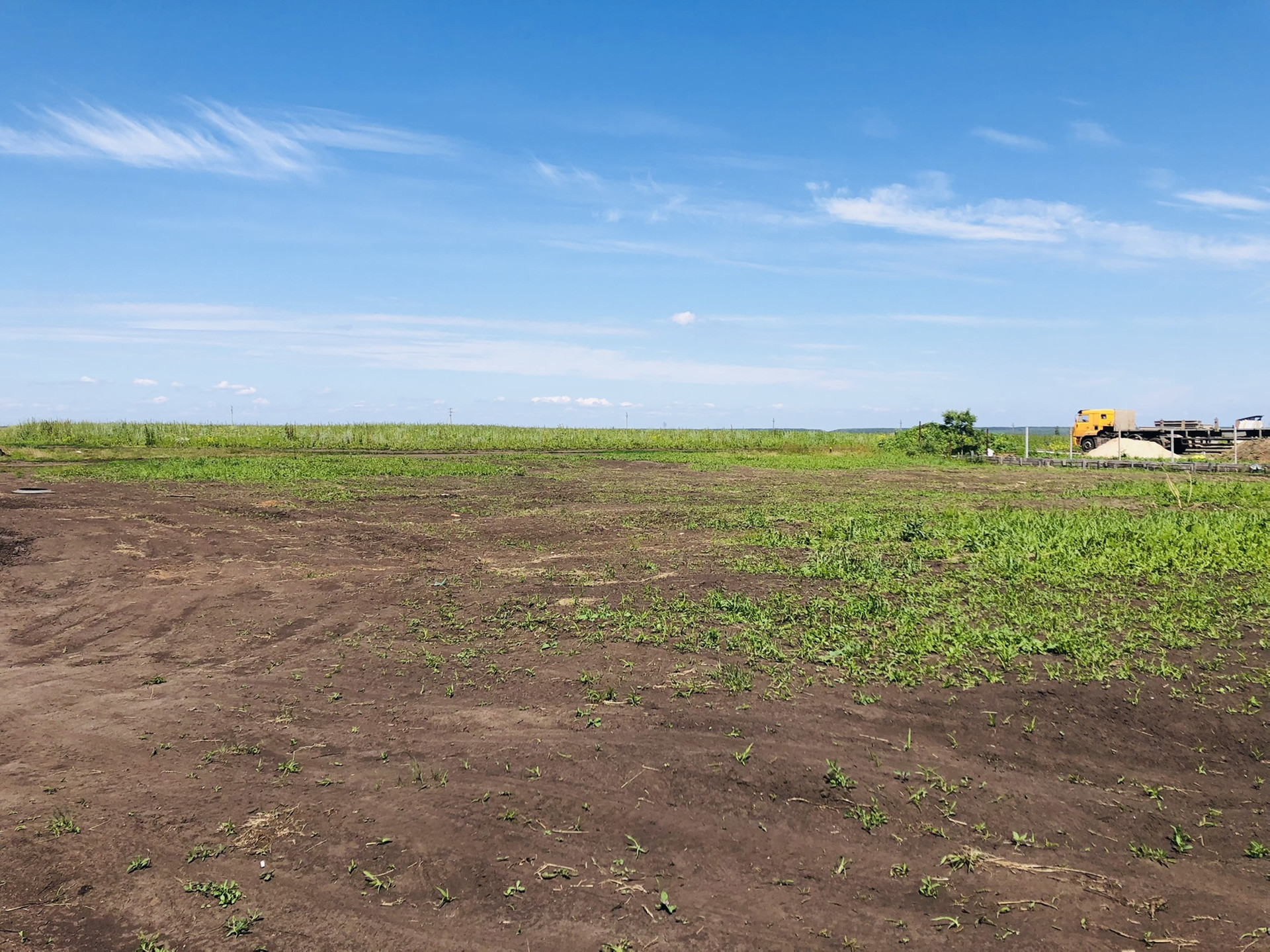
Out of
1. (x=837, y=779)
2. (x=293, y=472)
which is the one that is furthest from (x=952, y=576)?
(x=293, y=472)

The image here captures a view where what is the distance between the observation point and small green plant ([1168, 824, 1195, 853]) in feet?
13.9

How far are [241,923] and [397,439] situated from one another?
2148 inches

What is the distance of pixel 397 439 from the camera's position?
5588 centimetres

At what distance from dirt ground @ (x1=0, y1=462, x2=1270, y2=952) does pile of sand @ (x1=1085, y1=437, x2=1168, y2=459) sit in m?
37.5

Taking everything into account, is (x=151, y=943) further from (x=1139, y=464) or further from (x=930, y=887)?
(x=1139, y=464)

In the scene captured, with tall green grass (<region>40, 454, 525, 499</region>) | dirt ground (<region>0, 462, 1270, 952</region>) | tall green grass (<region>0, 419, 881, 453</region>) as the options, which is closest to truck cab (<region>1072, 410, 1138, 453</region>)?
tall green grass (<region>0, 419, 881, 453</region>)

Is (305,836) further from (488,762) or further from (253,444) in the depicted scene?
(253,444)

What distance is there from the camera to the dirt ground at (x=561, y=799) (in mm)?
3703

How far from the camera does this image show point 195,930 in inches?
143

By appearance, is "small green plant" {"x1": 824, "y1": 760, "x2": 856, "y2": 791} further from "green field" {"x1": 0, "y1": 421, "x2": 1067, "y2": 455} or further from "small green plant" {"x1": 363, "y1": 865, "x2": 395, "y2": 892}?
"green field" {"x1": 0, "y1": 421, "x2": 1067, "y2": 455}

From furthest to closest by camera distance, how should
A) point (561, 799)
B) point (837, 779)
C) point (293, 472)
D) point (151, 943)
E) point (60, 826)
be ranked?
point (293, 472) < point (837, 779) < point (561, 799) < point (60, 826) < point (151, 943)

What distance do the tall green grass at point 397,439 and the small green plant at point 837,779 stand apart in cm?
4580

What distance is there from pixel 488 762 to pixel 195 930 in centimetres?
192

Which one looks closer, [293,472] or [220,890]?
[220,890]
